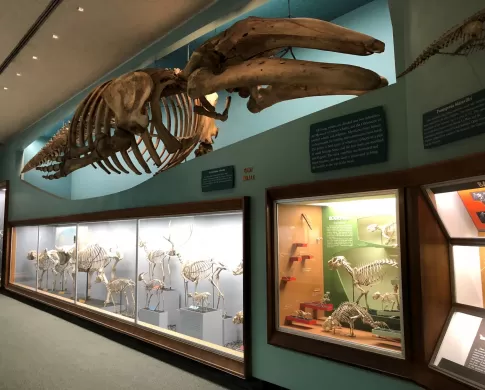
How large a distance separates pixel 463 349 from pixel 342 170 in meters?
1.50

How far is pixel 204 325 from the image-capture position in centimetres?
470

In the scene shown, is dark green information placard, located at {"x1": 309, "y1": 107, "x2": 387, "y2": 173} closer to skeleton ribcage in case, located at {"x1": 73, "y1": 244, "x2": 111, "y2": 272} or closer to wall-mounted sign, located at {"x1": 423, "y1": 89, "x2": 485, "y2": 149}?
wall-mounted sign, located at {"x1": 423, "y1": 89, "x2": 485, "y2": 149}

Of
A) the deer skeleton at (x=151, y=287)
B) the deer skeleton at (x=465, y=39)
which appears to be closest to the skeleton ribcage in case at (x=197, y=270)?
the deer skeleton at (x=151, y=287)

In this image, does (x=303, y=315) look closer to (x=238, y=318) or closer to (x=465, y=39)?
(x=238, y=318)

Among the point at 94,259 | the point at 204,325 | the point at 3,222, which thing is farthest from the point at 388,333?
the point at 3,222

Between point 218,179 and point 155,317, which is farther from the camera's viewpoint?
point 155,317

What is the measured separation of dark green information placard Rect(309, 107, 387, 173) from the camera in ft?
10.4

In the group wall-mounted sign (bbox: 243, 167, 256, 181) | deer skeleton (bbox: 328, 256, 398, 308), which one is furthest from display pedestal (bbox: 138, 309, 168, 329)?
deer skeleton (bbox: 328, 256, 398, 308)

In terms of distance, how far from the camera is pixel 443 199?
2.76 meters

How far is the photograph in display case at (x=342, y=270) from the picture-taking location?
10.7ft

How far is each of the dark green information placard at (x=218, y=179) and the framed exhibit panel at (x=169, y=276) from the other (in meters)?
0.18

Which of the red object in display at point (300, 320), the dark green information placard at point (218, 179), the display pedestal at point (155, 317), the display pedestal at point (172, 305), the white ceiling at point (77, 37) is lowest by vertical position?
the display pedestal at point (155, 317)

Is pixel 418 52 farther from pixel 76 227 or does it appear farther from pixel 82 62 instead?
pixel 76 227

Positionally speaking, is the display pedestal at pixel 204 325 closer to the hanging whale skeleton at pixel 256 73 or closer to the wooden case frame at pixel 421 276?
the hanging whale skeleton at pixel 256 73
